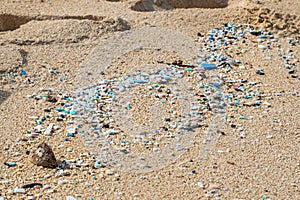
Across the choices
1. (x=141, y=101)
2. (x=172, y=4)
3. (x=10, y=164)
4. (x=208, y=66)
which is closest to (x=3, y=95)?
(x=10, y=164)

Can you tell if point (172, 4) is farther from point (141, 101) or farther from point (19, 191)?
point (19, 191)

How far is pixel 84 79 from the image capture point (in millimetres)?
2980

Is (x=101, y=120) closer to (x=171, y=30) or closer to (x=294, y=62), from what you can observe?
(x=171, y=30)

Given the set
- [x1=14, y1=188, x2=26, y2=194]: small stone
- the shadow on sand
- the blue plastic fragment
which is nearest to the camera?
[x1=14, y1=188, x2=26, y2=194]: small stone

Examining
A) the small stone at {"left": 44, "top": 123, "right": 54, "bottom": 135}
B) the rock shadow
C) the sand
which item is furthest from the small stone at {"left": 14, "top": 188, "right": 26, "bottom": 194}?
the rock shadow

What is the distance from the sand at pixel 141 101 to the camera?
2.30 m

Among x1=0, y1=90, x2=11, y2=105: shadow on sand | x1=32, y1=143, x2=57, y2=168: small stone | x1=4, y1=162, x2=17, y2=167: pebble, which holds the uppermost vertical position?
x1=0, y1=90, x2=11, y2=105: shadow on sand

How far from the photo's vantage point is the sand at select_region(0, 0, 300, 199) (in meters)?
2.30

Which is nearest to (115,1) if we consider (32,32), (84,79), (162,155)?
(32,32)

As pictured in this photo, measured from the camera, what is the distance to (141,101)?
2842 mm

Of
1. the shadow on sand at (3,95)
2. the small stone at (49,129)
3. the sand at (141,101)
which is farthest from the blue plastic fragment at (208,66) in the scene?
the shadow on sand at (3,95)

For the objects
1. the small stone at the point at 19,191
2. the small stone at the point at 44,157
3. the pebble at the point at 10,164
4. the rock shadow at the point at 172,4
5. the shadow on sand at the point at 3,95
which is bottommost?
the small stone at the point at 19,191

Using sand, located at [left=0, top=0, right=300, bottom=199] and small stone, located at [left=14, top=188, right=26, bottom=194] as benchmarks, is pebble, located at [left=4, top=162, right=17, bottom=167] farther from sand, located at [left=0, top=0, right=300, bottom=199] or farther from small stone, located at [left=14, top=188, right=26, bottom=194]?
small stone, located at [left=14, top=188, right=26, bottom=194]

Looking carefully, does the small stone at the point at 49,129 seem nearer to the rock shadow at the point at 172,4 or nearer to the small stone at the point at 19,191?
the small stone at the point at 19,191
